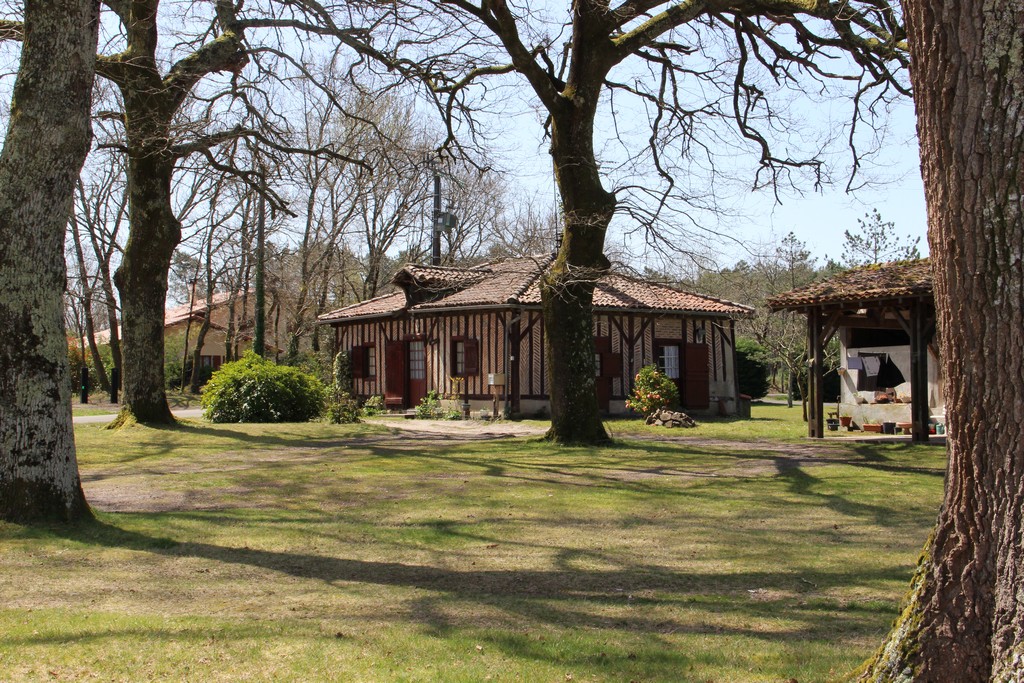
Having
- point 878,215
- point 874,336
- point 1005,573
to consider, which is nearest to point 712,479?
point 1005,573

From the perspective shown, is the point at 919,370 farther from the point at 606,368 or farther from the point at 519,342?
the point at 519,342

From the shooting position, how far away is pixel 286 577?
19.9 feet

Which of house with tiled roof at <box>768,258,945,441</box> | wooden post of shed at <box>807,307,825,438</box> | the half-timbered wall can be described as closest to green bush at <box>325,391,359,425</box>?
the half-timbered wall

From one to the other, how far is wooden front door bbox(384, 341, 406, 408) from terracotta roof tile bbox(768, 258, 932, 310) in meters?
12.6

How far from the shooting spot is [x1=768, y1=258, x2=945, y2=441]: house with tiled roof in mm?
15375

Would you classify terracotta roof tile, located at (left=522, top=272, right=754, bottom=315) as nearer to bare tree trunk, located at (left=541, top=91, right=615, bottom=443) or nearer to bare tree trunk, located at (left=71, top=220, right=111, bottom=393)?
bare tree trunk, located at (left=541, top=91, right=615, bottom=443)

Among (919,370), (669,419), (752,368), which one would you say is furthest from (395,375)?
(752,368)

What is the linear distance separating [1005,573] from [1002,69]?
73.4 inches

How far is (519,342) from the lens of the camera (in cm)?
2275

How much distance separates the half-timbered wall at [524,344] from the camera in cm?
2277

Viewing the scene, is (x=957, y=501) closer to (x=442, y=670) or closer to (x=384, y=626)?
(x=442, y=670)

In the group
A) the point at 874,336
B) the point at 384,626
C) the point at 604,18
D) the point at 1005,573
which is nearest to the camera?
the point at 1005,573

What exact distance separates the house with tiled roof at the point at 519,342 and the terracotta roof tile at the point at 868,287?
645cm

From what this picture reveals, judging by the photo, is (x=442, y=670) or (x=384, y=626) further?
(x=384, y=626)
